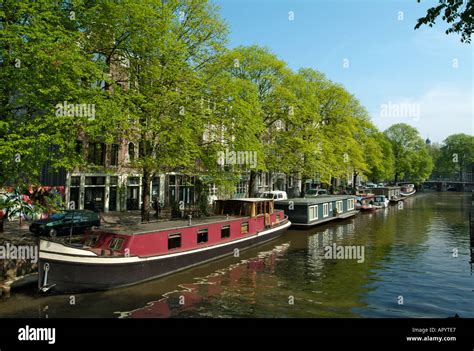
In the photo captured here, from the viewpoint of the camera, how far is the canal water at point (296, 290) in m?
14.2

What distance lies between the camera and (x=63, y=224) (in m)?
23.8

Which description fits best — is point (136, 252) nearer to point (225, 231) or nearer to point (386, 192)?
point (225, 231)

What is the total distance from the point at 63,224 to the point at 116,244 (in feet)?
29.7

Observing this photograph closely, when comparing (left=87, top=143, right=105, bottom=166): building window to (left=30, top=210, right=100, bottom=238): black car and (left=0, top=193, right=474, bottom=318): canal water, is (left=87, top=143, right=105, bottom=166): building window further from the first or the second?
(left=0, top=193, right=474, bottom=318): canal water

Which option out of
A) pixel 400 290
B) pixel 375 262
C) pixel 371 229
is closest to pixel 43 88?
pixel 400 290

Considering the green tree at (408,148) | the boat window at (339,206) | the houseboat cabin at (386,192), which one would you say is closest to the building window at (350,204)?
the boat window at (339,206)

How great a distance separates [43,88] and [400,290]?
61.5ft

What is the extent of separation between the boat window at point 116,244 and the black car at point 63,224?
245 inches

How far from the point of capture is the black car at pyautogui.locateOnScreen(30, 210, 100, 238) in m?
23.0

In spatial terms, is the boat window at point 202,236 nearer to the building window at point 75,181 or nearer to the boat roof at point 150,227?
the boat roof at point 150,227

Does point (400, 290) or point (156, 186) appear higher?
point (156, 186)

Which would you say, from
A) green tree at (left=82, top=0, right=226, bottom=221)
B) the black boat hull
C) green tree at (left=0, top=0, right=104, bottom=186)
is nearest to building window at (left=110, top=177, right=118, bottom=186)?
green tree at (left=82, top=0, right=226, bottom=221)
